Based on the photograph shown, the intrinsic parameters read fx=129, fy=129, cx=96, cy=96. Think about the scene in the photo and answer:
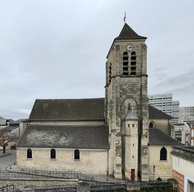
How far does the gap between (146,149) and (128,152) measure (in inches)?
109

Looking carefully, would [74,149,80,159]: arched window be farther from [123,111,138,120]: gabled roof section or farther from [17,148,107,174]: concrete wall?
[123,111,138,120]: gabled roof section

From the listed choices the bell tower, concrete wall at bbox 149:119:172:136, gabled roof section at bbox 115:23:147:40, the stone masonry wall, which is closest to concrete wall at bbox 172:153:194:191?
the bell tower

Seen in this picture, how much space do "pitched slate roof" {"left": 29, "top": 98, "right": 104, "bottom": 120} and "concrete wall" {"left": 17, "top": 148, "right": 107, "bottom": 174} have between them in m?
6.30

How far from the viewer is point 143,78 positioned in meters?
20.0

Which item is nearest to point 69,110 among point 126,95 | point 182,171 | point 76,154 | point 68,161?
point 76,154

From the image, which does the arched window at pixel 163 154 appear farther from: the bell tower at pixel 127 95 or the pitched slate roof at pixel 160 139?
the bell tower at pixel 127 95

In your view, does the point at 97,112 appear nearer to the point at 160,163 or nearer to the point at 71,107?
the point at 71,107

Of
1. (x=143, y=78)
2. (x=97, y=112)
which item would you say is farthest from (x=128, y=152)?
(x=143, y=78)

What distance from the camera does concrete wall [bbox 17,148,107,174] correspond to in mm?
20156

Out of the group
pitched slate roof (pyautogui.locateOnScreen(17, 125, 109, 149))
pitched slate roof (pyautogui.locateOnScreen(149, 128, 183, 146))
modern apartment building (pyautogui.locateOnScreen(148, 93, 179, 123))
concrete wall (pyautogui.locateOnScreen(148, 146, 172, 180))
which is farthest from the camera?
modern apartment building (pyautogui.locateOnScreen(148, 93, 179, 123))

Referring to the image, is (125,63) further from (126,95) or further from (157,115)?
(157,115)

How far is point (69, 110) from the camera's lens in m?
25.9

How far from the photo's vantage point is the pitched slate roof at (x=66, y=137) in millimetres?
20688

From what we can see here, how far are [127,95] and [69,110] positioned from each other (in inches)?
476
